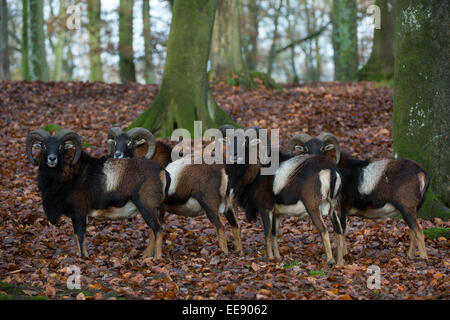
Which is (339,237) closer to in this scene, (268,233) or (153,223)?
(268,233)

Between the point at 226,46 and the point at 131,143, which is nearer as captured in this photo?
the point at 131,143

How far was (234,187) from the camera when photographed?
32.1ft

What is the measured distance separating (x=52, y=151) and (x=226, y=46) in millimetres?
15063

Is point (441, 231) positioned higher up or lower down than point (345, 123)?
lower down

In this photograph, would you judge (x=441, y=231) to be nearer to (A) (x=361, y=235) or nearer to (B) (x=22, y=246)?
(A) (x=361, y=235)

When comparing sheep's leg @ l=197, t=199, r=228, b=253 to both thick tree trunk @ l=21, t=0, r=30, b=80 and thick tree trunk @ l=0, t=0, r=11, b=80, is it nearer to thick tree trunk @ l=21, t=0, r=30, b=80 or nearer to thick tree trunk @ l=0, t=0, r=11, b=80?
thick tree trunk @ l=21, t=0, r=30, b=80

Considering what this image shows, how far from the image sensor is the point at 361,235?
416 inches

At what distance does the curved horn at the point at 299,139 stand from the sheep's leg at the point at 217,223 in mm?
1970

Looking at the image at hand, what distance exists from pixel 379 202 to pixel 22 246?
6.30 m

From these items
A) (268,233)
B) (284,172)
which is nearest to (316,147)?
(284,172)

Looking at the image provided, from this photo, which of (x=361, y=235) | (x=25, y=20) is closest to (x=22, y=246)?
(x=361, y=235)

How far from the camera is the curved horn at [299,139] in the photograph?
34.3 ft

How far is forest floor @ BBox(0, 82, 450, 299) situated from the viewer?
23.8 ft

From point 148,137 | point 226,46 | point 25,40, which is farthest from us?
point 25,40
